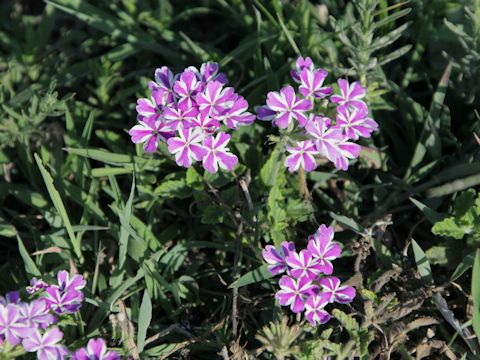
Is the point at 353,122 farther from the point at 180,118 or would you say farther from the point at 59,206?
the point at 59,206

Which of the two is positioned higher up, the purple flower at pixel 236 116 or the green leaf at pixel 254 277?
the purple flower at pixel 236 116

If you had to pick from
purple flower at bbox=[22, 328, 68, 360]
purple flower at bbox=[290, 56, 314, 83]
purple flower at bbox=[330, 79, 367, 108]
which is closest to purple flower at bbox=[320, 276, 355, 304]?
purple flower at bbox=[330, 79, 367, 108]

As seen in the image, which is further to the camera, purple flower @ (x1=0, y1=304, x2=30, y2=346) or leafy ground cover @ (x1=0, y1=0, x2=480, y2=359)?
leafy ground cover @ (x1=0, y1=0, x2=480, y2=359)

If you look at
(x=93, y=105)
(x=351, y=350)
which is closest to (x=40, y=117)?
(x=93, y=105)

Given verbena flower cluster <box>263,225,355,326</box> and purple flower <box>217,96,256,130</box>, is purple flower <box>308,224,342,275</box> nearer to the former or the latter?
verbena flower cluster <box>263,225,355,326</box>

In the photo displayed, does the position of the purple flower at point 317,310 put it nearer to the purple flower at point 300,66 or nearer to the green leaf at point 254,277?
the green leaf at point 254,277


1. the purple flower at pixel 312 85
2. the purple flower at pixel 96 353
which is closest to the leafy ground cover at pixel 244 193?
the purple flower at pixel 96 353
